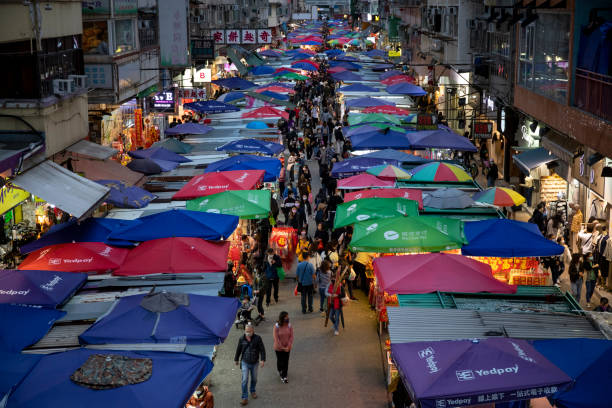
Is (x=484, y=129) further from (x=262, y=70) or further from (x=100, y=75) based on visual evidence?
(x=262, y=70)

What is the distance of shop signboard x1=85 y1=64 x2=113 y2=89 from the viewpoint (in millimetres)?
23047

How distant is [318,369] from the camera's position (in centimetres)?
1301

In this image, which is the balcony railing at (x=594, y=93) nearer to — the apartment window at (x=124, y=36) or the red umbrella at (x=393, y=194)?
the red umbrella at (x=393, y=194)

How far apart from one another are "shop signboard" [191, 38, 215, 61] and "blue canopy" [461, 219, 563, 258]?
27013 millimetres

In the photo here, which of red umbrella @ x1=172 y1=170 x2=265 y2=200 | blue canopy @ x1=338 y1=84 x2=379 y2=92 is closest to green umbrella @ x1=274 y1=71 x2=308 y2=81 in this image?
blue canopy @ x1=338 y1=84 x2=379 y2=92

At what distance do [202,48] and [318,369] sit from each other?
94.6ft

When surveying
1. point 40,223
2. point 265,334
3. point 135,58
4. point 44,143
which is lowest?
point 265,334

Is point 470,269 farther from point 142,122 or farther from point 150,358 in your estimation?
point 142,122

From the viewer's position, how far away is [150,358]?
7.98m

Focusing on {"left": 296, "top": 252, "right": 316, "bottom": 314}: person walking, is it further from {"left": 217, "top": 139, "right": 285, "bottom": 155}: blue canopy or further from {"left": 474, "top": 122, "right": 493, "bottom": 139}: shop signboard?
{"left": 474, "top": 122, "right": 493, "bottom": 139}: shop signboard

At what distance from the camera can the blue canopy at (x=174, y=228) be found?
13.6 metres

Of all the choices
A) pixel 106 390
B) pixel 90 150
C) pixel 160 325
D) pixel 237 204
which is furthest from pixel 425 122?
pixel 106 390

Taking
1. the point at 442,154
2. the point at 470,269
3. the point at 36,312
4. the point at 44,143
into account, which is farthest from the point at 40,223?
the point at 442,154

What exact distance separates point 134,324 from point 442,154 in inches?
778
